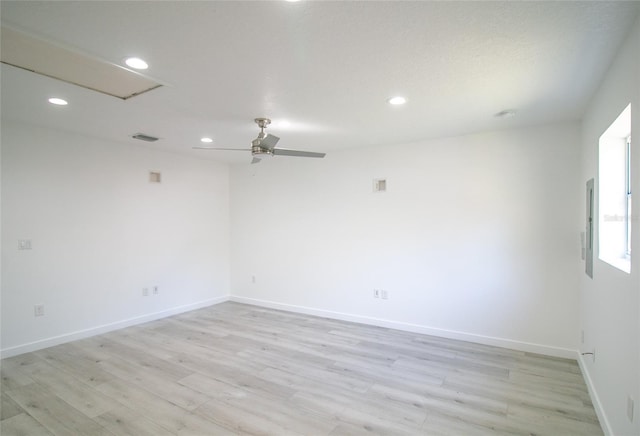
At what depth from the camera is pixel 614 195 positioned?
8.21 ft

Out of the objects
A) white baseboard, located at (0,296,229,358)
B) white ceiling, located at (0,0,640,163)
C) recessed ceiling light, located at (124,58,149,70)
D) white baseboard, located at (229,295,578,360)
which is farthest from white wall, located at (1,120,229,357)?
recessed ceiling light, located at (124,58,149,70)

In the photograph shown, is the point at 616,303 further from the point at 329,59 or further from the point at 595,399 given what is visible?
the point at 329,59

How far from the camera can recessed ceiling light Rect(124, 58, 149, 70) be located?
7.11 feet

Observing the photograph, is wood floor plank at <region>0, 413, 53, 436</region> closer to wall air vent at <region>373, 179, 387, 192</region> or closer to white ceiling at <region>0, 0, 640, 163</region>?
white ceiling at <region>0, 0, 640, 163</region>

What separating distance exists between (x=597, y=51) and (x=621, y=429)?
2.19 meters

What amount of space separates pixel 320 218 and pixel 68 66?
3.52m

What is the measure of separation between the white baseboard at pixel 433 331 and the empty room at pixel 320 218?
32 millimetres

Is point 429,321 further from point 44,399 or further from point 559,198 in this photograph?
point 44,399

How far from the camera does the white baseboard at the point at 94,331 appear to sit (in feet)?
12.0

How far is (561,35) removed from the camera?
1.83 meters

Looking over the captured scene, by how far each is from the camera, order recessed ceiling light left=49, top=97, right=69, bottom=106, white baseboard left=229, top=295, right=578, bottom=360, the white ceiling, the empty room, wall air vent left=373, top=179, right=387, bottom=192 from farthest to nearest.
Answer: wall air vent left=373, top=179, right=387, bottom=192
white baseboard left=229, top=295, right=578, bottom=360
recessed ceiling light left=49, top=97, right=69, bottom=106
the empty room
the white ceiling

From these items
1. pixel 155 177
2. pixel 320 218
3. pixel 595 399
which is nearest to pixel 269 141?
pixel 320 218

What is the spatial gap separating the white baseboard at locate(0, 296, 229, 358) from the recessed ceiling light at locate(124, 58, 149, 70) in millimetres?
3444

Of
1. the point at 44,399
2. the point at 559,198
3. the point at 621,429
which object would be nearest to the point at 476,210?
the point at 559,198
